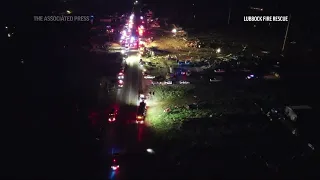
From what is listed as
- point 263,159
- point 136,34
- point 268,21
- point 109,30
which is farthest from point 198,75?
point 268,21

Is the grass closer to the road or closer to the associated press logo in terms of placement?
the road

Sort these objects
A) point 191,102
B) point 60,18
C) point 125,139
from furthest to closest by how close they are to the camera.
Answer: point 60,18 < point 191,102 < point 125,139

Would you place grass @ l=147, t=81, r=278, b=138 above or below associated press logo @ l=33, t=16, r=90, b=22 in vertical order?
below

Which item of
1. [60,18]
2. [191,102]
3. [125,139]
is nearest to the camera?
[125,139]

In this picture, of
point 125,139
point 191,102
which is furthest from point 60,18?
point 125,139

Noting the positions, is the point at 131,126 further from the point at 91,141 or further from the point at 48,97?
the point at 48,97

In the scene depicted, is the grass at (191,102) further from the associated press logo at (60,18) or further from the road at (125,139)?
the associated press logo at (60,18)

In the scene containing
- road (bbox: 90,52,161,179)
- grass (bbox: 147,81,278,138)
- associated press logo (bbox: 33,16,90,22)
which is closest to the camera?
road (bbox: 90,52,161,179)

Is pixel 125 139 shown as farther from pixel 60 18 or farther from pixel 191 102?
pixel 60 18

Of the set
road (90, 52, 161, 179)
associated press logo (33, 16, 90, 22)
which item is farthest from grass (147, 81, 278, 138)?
associated press logo (33, 16, 90, 22)

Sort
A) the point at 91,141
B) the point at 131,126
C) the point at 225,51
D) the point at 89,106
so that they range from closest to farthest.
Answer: the point at 91,141
the point at 131,126
the point at 89,106
the point at 225,51

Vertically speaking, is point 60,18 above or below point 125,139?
above
